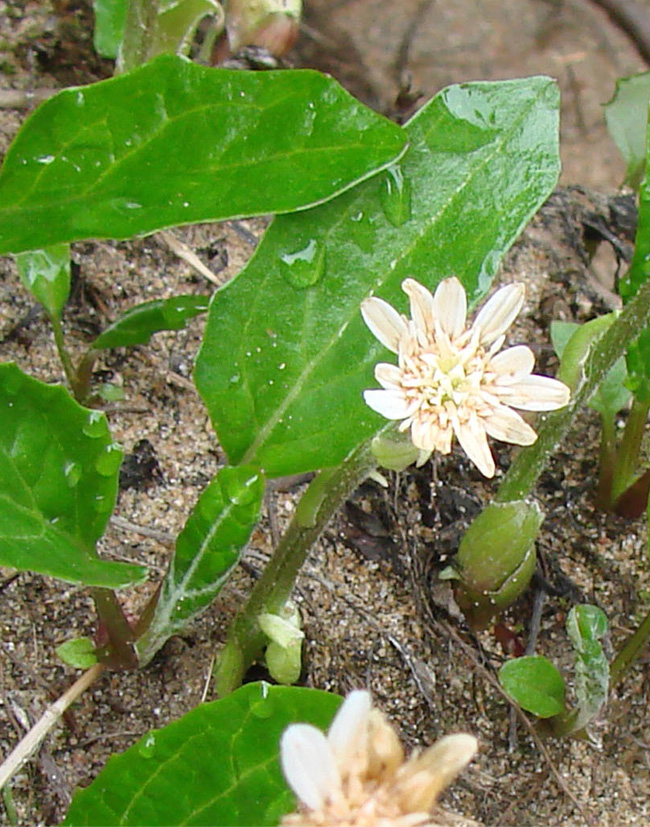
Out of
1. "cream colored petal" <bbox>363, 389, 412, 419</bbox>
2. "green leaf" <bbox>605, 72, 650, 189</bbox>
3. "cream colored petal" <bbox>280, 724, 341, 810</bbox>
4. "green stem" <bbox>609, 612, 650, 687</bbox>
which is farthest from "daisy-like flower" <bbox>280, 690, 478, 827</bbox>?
"green leaf" <bbox>605, 72, 650, 189</bbox>

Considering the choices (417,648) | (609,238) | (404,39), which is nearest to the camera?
(417,648)

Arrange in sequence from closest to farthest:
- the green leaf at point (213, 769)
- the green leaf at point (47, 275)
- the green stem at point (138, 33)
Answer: the green leaf at point (213, 769), the green leaf at point (47, 275), the green stem at point (138, 33)

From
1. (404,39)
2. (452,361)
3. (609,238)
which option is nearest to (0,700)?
(452,361)

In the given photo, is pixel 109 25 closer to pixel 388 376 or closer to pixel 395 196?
pixel 395 196

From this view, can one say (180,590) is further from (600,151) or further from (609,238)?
(600,151)

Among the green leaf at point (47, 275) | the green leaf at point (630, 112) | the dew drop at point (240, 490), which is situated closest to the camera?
the dew drop at point (240, 490)

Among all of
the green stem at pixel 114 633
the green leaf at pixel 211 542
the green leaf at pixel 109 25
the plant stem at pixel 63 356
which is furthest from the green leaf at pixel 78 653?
the green leaf at pixel 109 25

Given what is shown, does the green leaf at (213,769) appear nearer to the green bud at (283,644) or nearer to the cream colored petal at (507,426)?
the green bud at (283,644)
